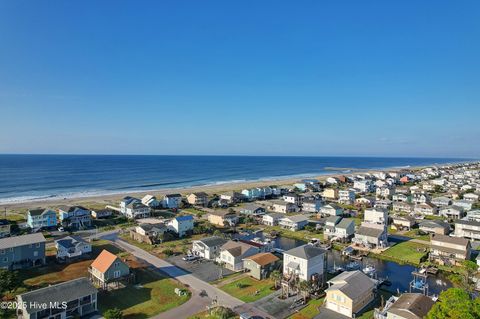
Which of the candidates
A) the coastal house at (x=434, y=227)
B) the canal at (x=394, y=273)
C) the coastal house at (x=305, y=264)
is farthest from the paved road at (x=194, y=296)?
the coastal house at (x=434, y=227)

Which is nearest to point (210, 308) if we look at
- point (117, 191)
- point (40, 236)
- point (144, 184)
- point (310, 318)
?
point (310, 318)

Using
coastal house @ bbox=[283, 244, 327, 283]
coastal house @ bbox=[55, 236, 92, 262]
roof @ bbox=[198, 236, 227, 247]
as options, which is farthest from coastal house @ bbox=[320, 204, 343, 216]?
coastal house @ bbox=[55, 236, 92, 262]

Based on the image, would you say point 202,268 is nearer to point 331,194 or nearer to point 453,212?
point 453,212

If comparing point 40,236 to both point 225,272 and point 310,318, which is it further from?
point 310,318

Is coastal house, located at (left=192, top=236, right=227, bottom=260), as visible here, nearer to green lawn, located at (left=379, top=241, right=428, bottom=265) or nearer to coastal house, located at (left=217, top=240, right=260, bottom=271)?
coastal house, located at (left=217, top=240, right=260, bottom=271)

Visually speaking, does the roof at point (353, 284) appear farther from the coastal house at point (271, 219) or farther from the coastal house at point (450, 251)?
the coastal house at point (271, 219)
